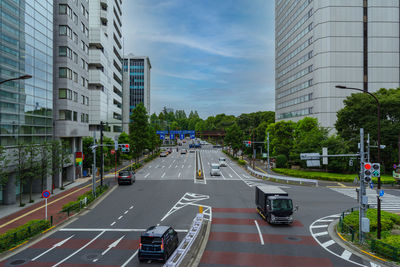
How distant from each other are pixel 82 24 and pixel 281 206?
44420 millimetres

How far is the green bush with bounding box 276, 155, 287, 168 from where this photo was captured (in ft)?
208

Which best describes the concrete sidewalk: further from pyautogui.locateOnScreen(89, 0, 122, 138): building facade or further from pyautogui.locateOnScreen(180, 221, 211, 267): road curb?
pyautogui.locateOnScreen(89, 0, 122, 138): building facade

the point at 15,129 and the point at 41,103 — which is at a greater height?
the point at 41,103

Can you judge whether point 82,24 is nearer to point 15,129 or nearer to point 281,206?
point 15,129

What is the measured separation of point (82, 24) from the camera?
49.8 metres

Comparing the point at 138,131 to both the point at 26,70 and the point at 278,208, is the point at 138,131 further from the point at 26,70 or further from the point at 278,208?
the point at 278,208

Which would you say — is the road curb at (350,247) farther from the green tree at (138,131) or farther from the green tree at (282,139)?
the green tree at (138,131)

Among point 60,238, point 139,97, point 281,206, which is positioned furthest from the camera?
point 139,97

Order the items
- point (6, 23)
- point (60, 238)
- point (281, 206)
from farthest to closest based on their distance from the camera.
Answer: point (6, 23) < point (281, 206) < point (60, 238)

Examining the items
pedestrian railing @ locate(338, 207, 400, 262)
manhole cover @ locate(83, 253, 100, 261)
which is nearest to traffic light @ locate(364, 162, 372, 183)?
pedestrian railing @ locate(338, 207, 400, 262)

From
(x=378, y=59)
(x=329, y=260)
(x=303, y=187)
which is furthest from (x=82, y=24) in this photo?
(x=378, y=59)

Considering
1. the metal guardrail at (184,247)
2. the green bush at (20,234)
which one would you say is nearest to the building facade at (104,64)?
the green bush at (20,234)

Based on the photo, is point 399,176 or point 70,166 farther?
point 70,166

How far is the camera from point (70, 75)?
4391cm
